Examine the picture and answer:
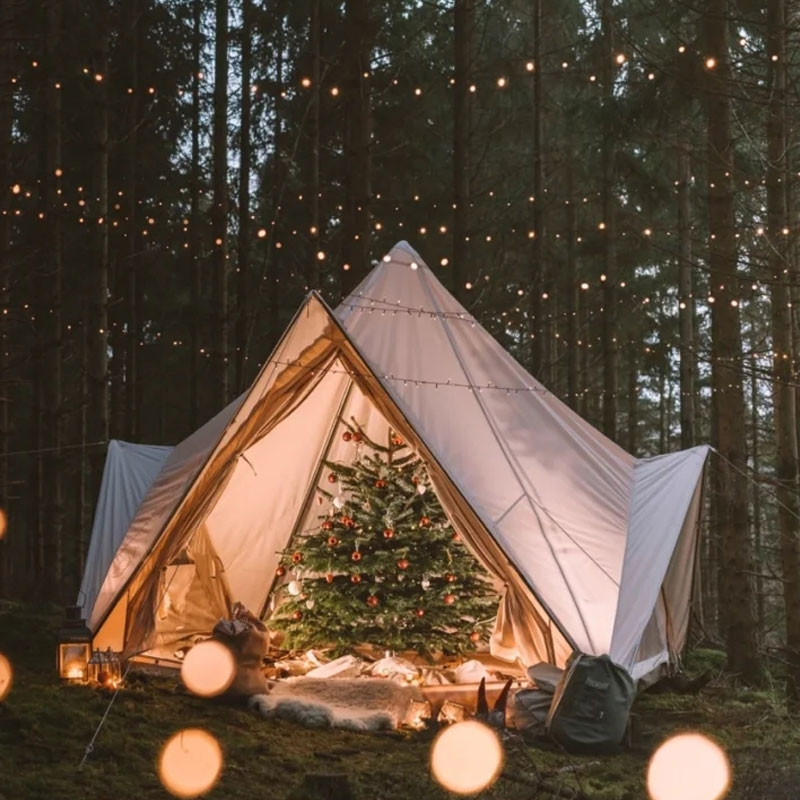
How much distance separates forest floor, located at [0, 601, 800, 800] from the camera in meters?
4.72

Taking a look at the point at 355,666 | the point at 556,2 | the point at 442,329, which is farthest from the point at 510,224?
the point at 355,666

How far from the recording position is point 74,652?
6.73 metres

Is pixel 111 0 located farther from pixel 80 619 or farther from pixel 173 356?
pixel 80 619

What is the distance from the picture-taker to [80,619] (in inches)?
271

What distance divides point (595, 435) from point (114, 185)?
9.61 metres

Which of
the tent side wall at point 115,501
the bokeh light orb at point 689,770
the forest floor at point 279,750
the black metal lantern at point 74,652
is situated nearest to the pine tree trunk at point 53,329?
the tent side wall at point 115,501

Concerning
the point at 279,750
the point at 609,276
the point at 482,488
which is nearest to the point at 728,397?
the point at 482,488

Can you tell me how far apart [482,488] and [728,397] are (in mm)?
1941

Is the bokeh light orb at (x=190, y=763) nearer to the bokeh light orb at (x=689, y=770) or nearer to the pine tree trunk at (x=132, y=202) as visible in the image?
the bokeh light orb at (x=689, y=770)

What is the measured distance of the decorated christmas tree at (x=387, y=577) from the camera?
8.11 metres

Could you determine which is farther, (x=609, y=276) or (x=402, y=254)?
(x=609, y=276)

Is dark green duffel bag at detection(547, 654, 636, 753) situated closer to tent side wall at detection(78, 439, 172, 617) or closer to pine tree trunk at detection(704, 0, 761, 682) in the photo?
pine tree trunk at detection(704, 0, 761, 682)

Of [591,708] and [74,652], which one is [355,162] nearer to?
[74,652]

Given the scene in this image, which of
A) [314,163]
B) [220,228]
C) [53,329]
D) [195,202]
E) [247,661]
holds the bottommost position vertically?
[247,661]
